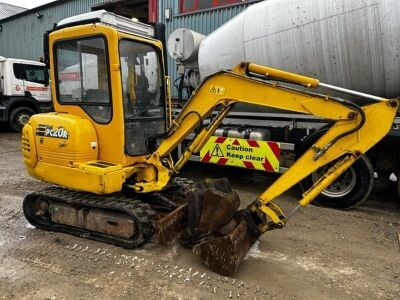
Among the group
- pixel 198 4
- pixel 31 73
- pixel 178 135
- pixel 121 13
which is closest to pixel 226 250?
pixel 178 135

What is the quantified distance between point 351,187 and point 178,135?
2.78 metres

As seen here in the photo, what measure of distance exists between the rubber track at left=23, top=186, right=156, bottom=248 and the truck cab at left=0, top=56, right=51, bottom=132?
347 inches

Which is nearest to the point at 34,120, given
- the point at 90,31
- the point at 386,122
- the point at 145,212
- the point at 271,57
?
the point at 90,31

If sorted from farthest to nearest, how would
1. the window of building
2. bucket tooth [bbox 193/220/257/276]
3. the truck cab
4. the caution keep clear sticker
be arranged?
the truck cab, the window of building, the caution keep clear sticker, bucket tooth [bbox 193/220/257/276]

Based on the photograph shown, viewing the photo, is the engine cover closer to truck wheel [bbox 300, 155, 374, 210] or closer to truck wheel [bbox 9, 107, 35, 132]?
truck wheel [bbox 300, 155, 374, 210]

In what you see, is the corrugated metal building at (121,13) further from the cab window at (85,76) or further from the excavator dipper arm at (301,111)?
the excavator dipper arm at (301,111)

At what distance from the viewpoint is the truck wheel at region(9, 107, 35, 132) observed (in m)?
13.1

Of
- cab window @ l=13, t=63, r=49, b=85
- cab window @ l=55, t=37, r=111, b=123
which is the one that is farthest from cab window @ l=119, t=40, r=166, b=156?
cab window @ l=13, t=63, r=49, b=85

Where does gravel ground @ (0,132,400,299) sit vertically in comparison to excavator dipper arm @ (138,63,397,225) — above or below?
below

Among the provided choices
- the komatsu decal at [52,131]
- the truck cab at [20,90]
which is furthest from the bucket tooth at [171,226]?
the truck cab at [20,90]

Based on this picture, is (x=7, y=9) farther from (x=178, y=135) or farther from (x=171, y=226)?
(x=171, y=226)

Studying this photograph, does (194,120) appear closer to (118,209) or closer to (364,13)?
(118,209)

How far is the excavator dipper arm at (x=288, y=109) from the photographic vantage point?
322 centimetres

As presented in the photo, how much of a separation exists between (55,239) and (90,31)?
7.70ft
